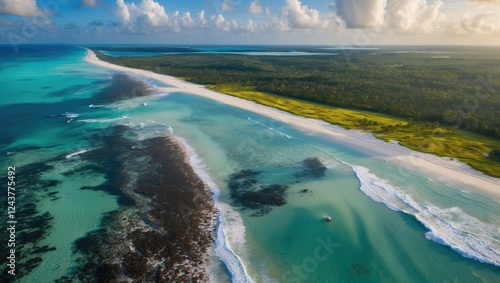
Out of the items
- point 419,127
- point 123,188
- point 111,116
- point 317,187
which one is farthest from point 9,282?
point 419,127

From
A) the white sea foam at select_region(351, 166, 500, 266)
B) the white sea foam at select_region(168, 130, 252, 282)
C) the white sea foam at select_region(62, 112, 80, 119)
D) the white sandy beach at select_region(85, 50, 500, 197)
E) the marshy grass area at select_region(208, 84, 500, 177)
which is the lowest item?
the white sea foam at select_region(62, 112, 80, 119)

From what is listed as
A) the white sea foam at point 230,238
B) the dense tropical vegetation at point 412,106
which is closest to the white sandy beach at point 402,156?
the dense tropical vegetation at point 412,106

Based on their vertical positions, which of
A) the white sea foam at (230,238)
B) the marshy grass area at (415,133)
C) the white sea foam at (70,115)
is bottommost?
the white sea foam at (70,115)

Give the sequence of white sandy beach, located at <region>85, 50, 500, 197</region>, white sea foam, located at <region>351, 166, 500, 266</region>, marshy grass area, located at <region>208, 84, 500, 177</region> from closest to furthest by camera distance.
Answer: white sea foam, located at <region>351, 166, 500, 266</region>, white sandy beach, located at <region>85, 50, 500, 197</region>, marshy grass area, located at <region>208, 84, 500, 177</region>

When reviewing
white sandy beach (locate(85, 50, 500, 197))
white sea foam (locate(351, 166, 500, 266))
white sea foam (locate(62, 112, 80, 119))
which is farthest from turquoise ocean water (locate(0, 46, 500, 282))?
white sea foam (locate(62, 112, 80, 119))

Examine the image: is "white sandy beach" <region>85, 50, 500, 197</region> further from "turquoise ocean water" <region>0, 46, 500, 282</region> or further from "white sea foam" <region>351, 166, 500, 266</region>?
"white sea foam" <region>351, 166, 500, 266</region>

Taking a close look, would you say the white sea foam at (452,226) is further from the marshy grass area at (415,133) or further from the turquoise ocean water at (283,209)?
the marshy grass area at (415,133)
